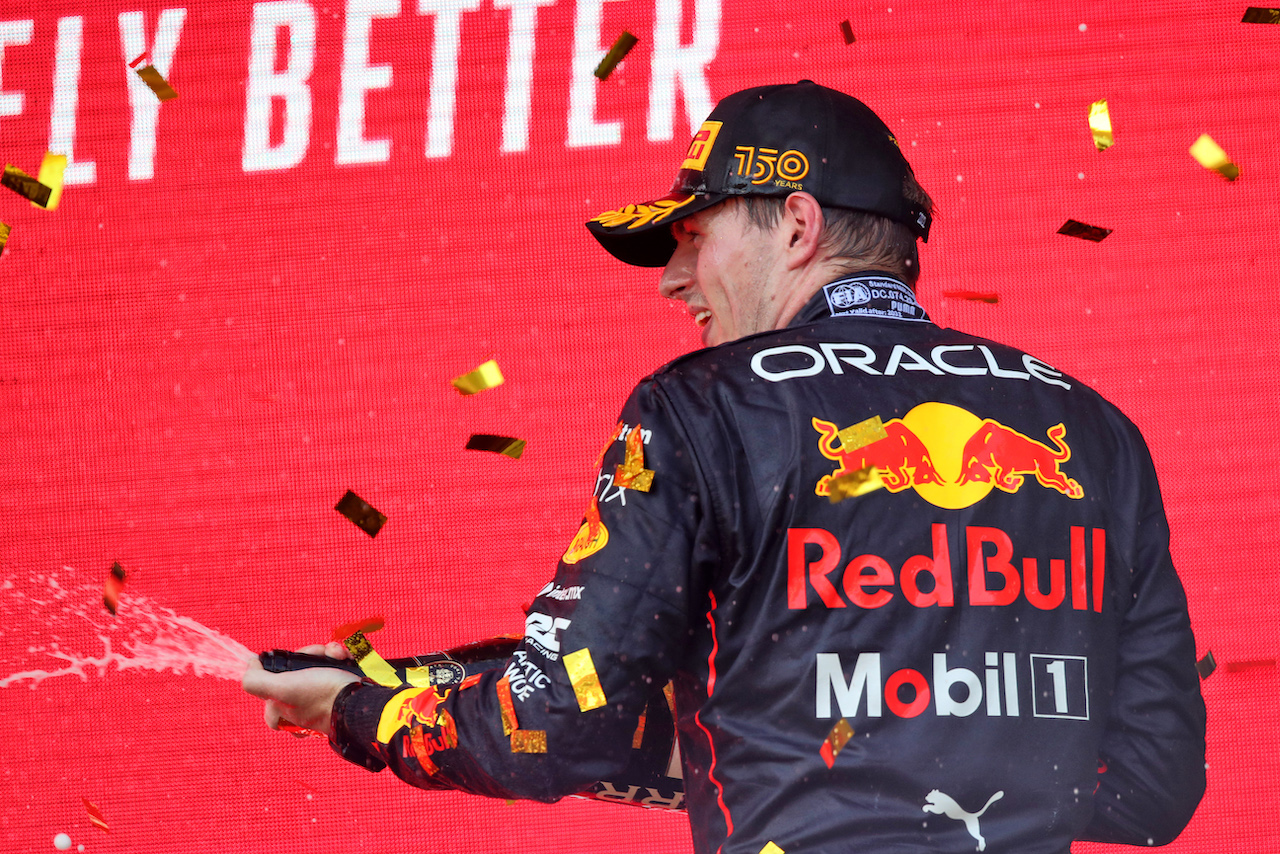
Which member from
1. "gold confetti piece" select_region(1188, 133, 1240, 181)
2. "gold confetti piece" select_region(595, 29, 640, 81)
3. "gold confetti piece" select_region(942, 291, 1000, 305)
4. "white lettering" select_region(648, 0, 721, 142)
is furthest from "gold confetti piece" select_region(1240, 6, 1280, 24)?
"gold confetti piece" select_region(595, 29, 640, 81)

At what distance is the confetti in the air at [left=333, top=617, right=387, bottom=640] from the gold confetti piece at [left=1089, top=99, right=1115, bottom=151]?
159cm

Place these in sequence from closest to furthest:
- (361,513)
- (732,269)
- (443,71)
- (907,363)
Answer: (907,363) → (732,269) → (361,513) → (443,71)

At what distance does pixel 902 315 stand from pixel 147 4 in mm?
1887

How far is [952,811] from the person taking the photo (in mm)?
890

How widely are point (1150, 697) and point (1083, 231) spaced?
4.31 feet

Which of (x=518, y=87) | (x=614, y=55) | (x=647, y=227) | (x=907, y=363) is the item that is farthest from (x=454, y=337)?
(x=907, y=363)

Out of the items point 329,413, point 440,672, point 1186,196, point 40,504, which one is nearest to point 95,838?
point 40,504

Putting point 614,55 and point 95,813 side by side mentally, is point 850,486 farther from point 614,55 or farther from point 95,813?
point 95,813

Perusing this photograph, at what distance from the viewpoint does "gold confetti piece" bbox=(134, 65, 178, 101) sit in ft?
7.45

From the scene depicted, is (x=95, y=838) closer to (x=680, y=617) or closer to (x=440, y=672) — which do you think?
(x=440, y=672)

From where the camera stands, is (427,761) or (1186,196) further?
(1186,196)

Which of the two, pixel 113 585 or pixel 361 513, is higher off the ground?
pixel 361 513

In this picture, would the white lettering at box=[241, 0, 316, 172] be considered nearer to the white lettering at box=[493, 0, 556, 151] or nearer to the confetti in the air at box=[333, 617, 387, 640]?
the white lettering at box=[493, 0, 556, 151]

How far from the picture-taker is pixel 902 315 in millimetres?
1032
